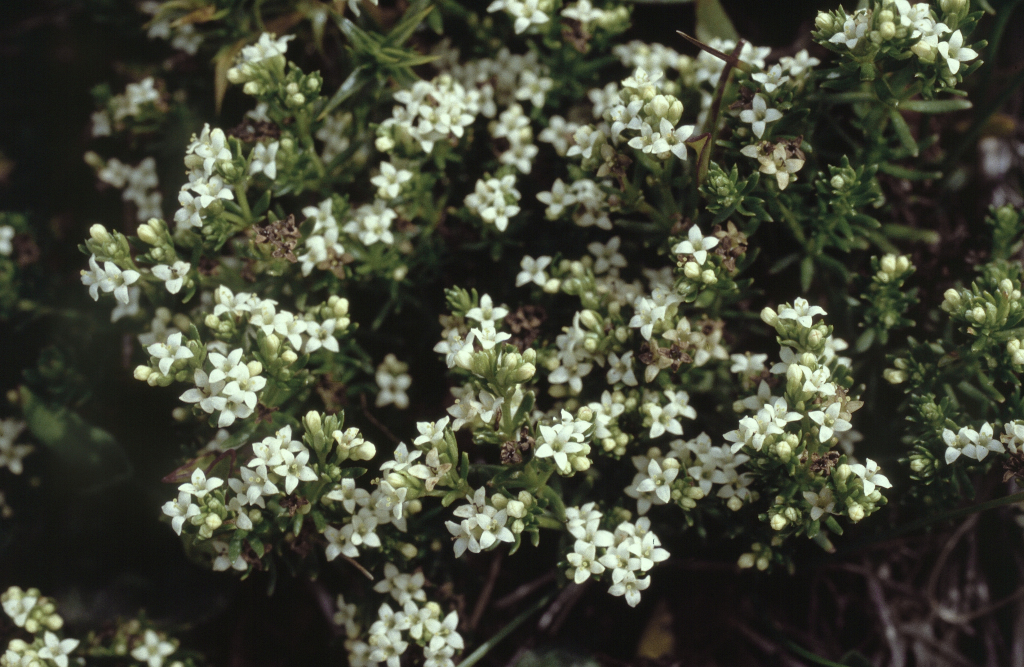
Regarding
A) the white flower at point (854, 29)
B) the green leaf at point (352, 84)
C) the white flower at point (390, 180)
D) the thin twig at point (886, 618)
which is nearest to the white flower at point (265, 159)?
the green leaf at point (352, 84)

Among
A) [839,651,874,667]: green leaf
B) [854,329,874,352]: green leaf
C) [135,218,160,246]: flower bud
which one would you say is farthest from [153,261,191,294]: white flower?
[839,651,874,667]: green leaf

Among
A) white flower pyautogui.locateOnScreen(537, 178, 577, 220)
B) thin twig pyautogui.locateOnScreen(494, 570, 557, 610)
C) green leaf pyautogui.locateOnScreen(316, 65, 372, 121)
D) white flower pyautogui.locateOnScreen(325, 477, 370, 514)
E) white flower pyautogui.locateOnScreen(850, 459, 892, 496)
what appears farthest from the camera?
thin twig pyautogui.locateOnScreen(494, 570, 557, 610)

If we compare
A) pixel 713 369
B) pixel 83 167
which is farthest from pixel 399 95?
pixel 83 167

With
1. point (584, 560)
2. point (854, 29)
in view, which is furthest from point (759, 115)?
point (584, 560)

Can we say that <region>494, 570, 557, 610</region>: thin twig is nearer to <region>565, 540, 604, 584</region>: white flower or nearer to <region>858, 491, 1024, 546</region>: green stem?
<region>565, 540, 604, 584</region>: white flower

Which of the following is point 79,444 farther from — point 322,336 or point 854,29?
point 854,29

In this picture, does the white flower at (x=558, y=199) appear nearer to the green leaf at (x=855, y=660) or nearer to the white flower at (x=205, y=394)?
the white flower at (x=205, y=394)

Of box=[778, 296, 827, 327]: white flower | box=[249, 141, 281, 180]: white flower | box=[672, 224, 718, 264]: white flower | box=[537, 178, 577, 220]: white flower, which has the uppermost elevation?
box=[249, 141, 281, 180]: white flower
